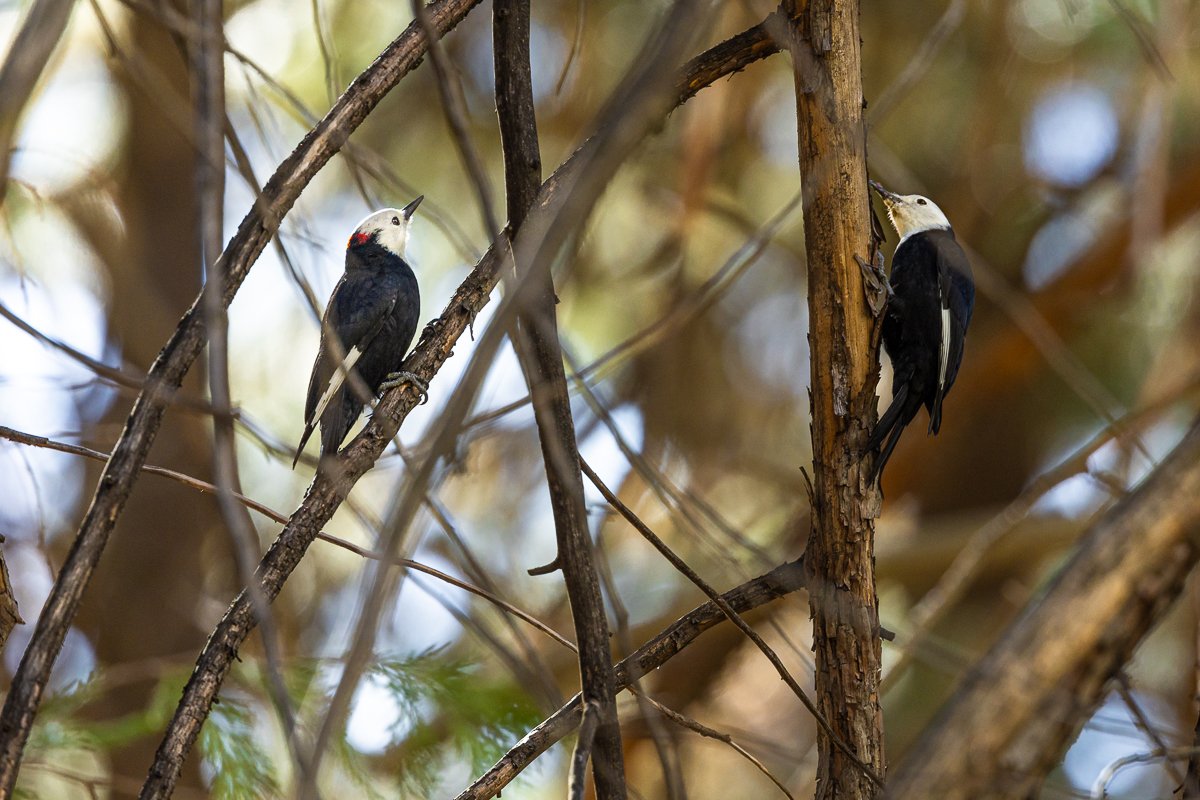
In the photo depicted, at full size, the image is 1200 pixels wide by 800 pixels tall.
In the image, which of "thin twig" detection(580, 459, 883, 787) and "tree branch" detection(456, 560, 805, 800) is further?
"tree branch" detection(456, 560, 805, 800)

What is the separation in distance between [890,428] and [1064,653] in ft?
4.68

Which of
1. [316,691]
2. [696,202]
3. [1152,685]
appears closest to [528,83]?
[316,691]

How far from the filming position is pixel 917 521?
20.0ft

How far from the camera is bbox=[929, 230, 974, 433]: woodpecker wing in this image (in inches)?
117

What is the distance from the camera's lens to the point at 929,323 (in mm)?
3004

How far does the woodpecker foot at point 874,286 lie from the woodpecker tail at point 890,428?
0.67 ft

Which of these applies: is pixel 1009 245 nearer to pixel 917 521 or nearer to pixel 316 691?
pixel 917 521

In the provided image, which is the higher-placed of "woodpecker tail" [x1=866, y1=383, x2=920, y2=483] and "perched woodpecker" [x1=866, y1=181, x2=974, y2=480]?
"perched woodpecker" [x1=866, y1=181, x2=974, y2=480]

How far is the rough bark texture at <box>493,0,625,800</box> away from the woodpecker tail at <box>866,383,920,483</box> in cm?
64

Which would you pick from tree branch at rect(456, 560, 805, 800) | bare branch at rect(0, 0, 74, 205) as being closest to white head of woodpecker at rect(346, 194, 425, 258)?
tree branch at rect(456, 560, 805, 800)

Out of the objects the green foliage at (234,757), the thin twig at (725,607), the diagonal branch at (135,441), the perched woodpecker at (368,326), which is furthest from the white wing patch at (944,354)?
the green foliage at (234,757)

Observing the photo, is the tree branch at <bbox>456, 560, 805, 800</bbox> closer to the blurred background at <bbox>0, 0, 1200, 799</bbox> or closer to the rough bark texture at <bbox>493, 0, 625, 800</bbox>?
the rough bark texture at <bbox>493, 0, 625, 800</bbox>

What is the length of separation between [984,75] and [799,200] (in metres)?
4.64

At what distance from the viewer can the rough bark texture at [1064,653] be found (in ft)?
3.07
